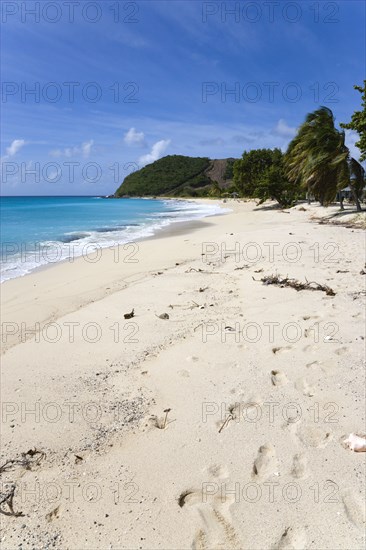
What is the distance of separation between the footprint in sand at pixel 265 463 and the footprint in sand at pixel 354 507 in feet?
1.45

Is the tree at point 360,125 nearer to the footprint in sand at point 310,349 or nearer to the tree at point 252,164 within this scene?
the footprint in sand at point 310,349

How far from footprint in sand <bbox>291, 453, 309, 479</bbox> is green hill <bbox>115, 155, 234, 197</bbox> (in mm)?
127716

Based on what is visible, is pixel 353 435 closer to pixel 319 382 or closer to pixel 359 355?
pixel 319 382

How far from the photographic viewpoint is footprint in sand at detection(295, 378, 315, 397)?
306 centimetres

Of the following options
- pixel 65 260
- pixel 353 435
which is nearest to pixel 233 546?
pixel 353 435

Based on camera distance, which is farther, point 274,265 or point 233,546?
point 274,265

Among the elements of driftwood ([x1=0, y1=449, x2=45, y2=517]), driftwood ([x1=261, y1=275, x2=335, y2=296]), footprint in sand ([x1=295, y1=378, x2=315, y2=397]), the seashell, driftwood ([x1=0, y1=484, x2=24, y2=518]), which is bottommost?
driftwood ([x1=0, y1=484, x2=24, y2=518])

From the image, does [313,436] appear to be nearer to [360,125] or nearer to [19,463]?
[19,463]

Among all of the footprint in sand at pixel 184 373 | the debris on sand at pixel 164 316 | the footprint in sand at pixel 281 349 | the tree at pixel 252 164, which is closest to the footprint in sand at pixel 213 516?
the footprint in sand at pixel 184 373

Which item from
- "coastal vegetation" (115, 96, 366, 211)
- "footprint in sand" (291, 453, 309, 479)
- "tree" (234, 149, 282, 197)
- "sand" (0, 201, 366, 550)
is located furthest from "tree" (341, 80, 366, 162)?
"tree" (234, 149, 282, 197)

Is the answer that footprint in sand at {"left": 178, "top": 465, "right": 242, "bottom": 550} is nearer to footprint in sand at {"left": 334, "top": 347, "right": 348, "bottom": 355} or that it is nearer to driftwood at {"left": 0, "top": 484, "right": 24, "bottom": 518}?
driftwood at {"left": 0, "top": 484, "right": 24, "bottom": 518}

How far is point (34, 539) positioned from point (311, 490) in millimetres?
1628

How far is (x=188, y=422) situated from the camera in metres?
2.82

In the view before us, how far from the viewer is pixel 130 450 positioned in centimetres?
258
